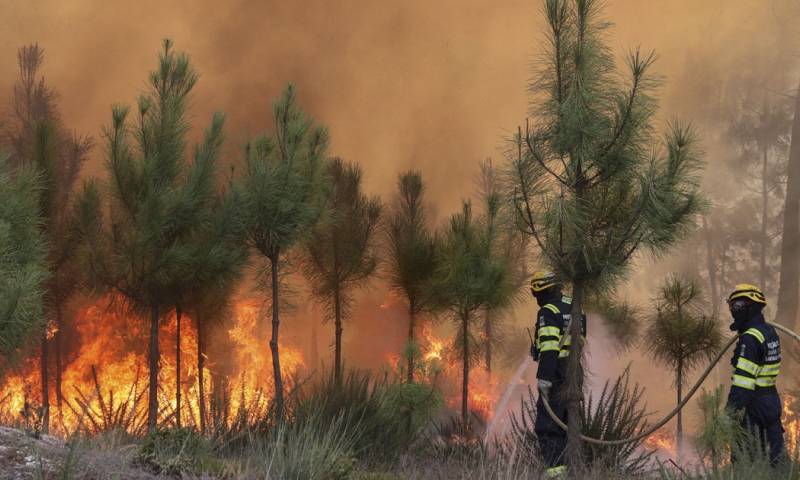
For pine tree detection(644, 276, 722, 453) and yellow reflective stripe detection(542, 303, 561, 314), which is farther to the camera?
pine tree detection(644, 276, 722, 453)

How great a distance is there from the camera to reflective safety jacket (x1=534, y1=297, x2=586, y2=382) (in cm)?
898

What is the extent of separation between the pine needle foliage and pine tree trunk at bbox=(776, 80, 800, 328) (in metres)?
24.9

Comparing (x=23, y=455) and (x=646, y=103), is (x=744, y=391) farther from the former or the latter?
(x=23, y=455)

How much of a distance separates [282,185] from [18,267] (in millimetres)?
3804

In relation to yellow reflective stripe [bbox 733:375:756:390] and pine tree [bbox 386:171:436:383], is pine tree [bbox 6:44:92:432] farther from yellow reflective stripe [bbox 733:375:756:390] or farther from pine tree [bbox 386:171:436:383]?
yellow reflective stripe [bbox 733:375:756:390]

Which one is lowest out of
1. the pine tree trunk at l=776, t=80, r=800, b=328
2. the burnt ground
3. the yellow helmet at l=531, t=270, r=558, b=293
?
the burnt ground

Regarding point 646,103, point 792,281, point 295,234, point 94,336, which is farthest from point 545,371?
point 792,281

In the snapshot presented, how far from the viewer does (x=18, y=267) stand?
431 inches

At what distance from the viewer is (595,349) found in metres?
32.5

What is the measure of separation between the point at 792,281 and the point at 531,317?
1141cm

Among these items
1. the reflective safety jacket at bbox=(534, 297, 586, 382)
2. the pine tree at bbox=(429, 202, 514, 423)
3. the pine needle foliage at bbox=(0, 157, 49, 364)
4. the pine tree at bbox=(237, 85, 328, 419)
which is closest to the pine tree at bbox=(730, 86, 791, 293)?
the pine tree at bbox=(429, 202, 514, 423)

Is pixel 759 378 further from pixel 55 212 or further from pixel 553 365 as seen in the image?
pixel 55 212

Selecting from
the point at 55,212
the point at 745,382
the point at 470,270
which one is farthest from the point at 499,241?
the point at 55,212

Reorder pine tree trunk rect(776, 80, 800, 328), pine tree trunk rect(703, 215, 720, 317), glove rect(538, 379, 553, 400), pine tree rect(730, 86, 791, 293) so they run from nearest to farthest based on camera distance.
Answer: glove rect(538, 379, 553, 400)
pine tree trunk rect(776, 80, 800, 328)
pine tree trunk rect(703, 215, 720, 317)
pine tree rect(730, 86, 791, 293)
